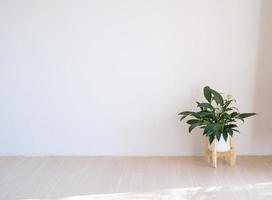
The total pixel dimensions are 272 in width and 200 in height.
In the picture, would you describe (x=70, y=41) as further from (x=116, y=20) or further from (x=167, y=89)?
(x=167, y=89)

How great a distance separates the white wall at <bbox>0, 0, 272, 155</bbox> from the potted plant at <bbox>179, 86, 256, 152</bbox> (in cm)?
22

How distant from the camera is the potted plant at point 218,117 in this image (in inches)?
100

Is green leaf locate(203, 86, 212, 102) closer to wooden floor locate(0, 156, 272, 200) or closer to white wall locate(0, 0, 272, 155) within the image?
white wall locate(0, 0, 272, 155)

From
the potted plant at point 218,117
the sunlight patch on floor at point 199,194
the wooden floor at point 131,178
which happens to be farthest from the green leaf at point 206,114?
the sunlight patch on floor at point 199,194

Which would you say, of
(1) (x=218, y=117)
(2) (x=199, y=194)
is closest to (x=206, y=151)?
(1) (x=218, y=117)

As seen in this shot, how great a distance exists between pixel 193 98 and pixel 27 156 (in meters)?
1.68

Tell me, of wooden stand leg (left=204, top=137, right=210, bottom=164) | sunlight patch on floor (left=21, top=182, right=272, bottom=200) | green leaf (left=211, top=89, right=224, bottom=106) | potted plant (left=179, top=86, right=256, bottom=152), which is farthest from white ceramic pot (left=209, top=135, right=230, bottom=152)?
sunlight patch on floor (left=21, top=182, right=272, bottom=200)

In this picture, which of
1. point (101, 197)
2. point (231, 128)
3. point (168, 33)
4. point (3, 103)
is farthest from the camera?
point (3, 103)

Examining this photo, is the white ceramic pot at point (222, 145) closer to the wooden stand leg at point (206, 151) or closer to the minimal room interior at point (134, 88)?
the minimal room interior at point (134, 88)

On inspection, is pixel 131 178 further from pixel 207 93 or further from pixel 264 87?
pixel 264 87

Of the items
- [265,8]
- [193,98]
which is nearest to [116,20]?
[193,98]

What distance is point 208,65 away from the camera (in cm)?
278

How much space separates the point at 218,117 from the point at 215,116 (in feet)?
0.09

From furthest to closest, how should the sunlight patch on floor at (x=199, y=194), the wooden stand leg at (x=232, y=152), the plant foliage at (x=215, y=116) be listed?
the wooden stand leg at (x=232, y=152)
the plant foliage at (x=215, y=116)
the sunlight patch on floor at (x=199, y=194)
